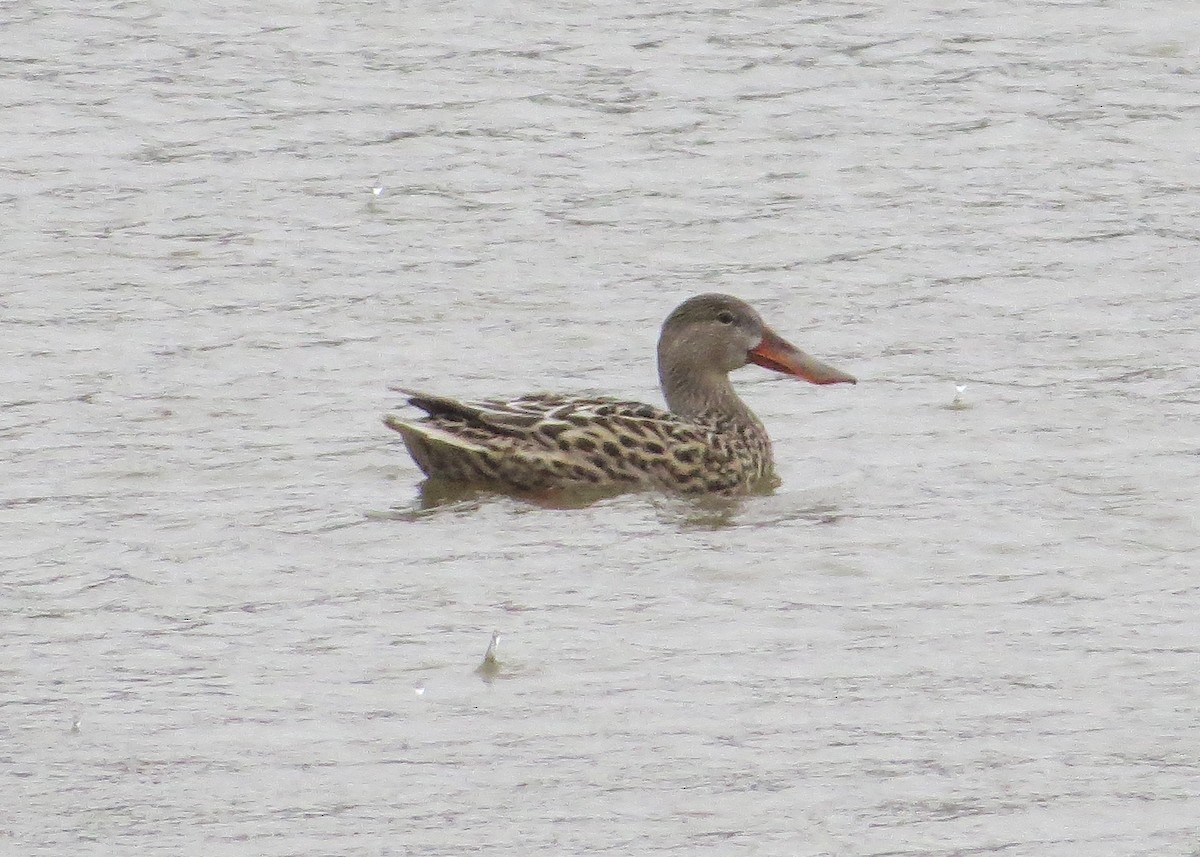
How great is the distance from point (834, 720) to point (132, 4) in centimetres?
1105

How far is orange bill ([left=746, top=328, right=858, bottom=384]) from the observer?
1105cm

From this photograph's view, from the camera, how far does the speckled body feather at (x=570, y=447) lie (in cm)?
1024

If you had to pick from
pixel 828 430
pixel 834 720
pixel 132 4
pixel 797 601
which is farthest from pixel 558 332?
pixel 132 4

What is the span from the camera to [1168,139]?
14.7m

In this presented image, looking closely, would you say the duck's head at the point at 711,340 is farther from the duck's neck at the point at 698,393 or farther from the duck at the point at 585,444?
the duck at the point at 585,444

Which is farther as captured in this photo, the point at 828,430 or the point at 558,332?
the point at 558,332

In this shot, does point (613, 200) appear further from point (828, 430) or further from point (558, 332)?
point (828, 430)

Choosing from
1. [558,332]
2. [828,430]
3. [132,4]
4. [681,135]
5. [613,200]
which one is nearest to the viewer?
[828,430]

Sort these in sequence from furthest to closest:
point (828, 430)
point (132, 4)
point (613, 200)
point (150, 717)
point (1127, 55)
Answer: point (132, 4) → point (1127, 55) → point (613, 200) → point (828, 430) → point (150, 717)

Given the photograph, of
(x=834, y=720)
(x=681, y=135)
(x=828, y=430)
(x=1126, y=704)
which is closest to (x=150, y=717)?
(x=834, y=720)

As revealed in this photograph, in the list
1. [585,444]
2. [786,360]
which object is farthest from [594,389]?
[585,444]

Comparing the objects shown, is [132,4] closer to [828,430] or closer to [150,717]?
[828,430]

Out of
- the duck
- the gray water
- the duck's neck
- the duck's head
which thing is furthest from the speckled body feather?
the duck's head

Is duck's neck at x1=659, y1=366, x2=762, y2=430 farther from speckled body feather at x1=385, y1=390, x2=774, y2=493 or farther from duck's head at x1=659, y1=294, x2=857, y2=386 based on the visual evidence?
speckled body feather at x1=385, y1=390, x2=774, y2=493
